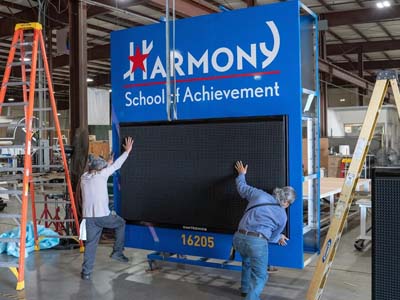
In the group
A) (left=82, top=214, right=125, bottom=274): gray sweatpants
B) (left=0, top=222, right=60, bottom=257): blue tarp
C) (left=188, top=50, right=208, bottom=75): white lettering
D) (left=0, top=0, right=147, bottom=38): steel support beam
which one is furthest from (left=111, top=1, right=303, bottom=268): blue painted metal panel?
(left=0, top=0, right=147, bottom=38): steel support beam

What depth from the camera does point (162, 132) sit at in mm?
5105

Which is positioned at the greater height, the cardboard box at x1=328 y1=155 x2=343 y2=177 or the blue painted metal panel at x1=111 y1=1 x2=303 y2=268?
the blue painted metal panel at x1=111 y1=1 x2=303 y2=268

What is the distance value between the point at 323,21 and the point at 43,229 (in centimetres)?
873

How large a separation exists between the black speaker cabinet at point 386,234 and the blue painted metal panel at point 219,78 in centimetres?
173

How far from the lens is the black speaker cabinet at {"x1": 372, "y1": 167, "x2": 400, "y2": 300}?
2.61 m

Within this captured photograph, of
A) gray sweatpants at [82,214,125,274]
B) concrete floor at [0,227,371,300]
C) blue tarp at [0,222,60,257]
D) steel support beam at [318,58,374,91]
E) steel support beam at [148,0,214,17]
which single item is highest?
steel support beam at [148,0,214,17]

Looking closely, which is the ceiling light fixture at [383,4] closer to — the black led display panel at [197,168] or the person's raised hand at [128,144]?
the black led display panel at [197,168]

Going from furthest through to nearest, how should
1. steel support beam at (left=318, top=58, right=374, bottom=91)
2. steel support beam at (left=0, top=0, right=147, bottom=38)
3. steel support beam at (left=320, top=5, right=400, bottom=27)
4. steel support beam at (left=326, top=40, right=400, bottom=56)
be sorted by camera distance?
steel support beam at (left=326, top=40, right=400, bottom=56), steel support beam at (left=318, top=58, right=374, bottom=91), steel support beam at (left=320, top=5, right=400, bottom=27), steel support beam at (left=0, top=0, right=147, bottom=38)

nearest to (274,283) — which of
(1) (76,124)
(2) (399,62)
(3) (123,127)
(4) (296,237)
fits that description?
(4) (296,237)

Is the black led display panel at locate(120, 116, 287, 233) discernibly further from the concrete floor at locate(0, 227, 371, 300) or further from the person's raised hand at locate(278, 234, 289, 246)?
the concrete floor at locate(0, 227, 371, 300)

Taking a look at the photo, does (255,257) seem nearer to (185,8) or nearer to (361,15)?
(185,8)

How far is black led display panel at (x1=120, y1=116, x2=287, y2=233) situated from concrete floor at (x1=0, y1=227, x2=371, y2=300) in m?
0.78

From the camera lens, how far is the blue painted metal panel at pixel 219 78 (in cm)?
446

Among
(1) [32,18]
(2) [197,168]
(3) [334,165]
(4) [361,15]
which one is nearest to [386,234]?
(2) [197,168]
